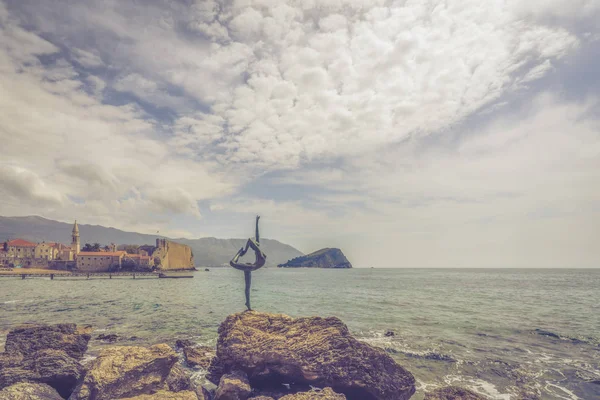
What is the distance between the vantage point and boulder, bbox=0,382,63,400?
8086mm

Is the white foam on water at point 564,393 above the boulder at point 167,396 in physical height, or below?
below

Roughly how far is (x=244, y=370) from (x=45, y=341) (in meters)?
9.22

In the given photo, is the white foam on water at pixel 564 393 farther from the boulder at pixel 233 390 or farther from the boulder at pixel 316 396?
the boulder at pixel 233 390

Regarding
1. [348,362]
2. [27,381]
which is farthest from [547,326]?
[27,381]

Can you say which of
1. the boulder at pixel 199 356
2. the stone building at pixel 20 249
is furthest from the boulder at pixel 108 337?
the stone building at pixel 20 249

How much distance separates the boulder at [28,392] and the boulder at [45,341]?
3857 millimetres

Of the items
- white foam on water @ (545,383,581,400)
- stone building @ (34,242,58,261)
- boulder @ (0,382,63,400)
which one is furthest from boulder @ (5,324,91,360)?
stone building @ (34,242,58,261)

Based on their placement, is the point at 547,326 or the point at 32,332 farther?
the point at 547,326

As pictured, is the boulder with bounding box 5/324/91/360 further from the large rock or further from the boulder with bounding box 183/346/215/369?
the large rock

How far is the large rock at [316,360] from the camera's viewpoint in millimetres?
10273

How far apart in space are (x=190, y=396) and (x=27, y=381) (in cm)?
550

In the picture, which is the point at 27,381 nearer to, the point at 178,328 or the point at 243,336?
the point at 243,336

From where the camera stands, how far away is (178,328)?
21.5 metres

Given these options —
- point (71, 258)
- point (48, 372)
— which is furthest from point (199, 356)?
point (71, 258)
